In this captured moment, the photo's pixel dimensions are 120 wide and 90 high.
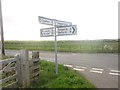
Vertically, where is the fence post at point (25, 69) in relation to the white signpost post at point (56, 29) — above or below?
below

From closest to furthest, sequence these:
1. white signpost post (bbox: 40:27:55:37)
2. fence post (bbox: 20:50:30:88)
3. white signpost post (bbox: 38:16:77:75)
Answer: fence post (bbox: 20:50:30:88) < white signpost post (bbox: 38:16:77:75) < white signpost post (bbox: 40:27:55:37)

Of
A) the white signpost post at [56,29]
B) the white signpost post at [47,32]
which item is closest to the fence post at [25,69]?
the white signpost post at [56,29]

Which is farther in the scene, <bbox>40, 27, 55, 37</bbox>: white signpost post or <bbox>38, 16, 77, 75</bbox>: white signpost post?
<bbox>40, 27, 55, 37</bbox>: white signpost post

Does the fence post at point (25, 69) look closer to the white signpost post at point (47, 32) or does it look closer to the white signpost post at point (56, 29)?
the white signpost post at point (56, 29)

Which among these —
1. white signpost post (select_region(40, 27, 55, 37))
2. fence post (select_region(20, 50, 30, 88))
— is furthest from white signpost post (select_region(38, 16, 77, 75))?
fence post (select_region(20, 50, 30, 88))

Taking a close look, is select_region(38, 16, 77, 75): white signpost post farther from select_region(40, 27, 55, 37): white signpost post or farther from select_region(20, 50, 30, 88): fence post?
select_region(20, 50, 30, 88): fence post

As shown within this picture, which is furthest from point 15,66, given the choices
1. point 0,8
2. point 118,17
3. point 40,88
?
point 118,17

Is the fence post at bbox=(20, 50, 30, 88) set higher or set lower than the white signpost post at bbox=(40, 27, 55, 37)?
lower

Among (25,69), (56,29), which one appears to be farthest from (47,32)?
(25,69)

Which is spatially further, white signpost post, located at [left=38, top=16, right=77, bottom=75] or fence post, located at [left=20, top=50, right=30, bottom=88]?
white signpost post, located at [left=38, top=16, right=77, bottom=75]

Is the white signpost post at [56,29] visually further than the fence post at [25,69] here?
Yes

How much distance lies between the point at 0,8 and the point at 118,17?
15125mm

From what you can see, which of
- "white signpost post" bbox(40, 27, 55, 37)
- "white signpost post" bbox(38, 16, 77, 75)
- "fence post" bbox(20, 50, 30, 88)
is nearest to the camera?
"fence post" bbox(20, 50, 30, 88)

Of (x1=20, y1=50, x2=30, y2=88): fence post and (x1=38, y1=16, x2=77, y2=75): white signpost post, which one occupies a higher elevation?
(x1=38, y1=16, x2=77, y2=75): white signpost post
